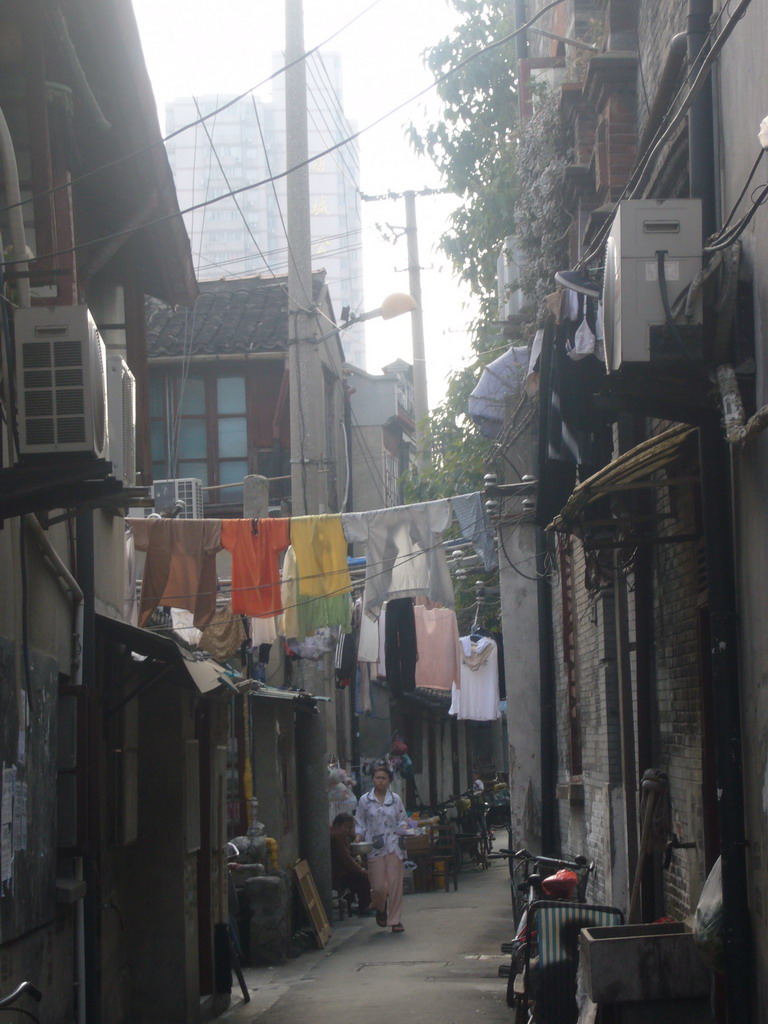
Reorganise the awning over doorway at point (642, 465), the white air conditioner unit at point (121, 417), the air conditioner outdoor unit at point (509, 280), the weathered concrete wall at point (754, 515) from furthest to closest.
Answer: the air conditioner outdoor unit at point (509, 280) < the white air conditioner unit at point (121, 417) < the awning over doorway at point (642, 465) < the weathered concrete wall at point (754, 515)

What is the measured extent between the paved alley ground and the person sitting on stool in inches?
20.8

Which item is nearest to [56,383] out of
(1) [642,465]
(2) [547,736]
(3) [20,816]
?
(3) [20,816]

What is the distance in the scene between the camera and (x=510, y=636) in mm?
15367

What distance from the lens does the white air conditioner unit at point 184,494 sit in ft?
71.8

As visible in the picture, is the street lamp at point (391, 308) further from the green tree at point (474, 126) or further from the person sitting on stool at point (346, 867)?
the person sitting on stool at point (346, 867)

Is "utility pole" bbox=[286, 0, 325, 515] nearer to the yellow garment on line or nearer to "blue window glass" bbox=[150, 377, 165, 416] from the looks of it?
the yellow garment on line

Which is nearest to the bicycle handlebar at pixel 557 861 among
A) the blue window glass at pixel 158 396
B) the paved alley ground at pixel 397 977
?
the paved alley ground at pixel 397 977

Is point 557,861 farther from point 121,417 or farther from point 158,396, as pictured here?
point 158,396

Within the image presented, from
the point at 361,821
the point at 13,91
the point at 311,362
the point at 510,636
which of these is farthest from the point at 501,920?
the point at 13,91

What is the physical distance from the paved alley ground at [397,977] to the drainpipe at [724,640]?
4708 mm

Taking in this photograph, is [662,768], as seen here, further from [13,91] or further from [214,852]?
[13,91]

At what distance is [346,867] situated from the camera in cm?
1933

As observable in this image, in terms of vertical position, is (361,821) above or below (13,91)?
below

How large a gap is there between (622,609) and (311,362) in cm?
782
